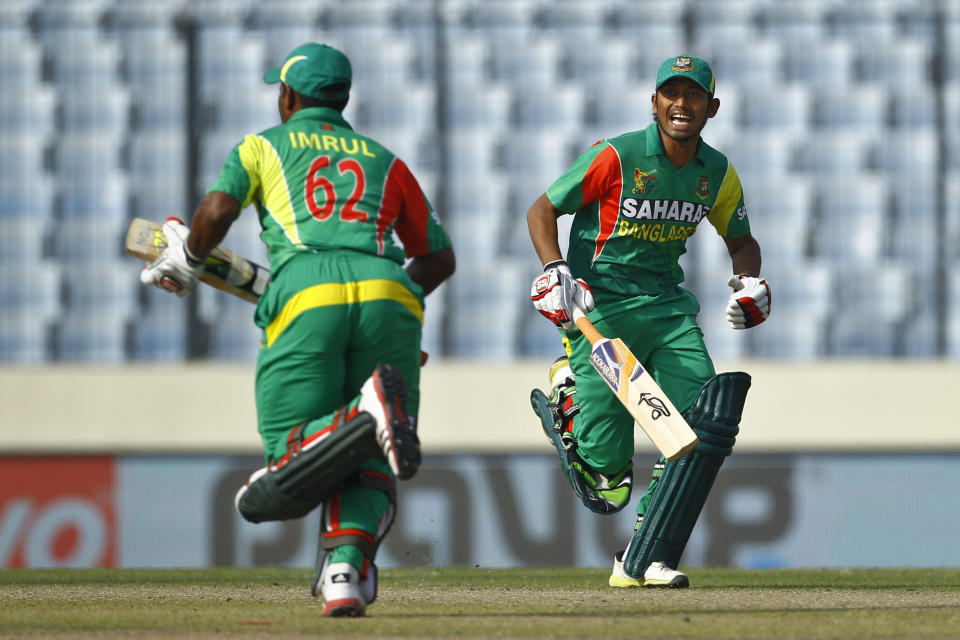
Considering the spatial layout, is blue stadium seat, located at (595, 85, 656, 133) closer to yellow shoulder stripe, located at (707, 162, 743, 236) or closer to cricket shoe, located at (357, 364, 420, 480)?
yellow shoulder stripe, located at (707, 162, 743, 236)

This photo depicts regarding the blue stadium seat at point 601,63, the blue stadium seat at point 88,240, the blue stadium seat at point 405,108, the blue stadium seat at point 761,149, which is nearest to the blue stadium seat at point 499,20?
the blue stadium seat at point 601,63

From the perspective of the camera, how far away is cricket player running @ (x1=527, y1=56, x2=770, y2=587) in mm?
4934

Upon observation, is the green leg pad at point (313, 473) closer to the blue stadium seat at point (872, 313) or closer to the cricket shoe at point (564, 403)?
the cricket shoe at point (564, 403)

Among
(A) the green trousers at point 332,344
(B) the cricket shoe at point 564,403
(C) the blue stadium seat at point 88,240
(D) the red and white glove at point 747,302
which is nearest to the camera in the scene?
(A) the green trousers at point 332,344

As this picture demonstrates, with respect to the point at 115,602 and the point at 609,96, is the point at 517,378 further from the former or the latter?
the point at 115,602

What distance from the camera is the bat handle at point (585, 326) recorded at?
4.83 meters

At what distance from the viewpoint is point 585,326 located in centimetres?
488

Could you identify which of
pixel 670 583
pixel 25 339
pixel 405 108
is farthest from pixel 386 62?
pixel 670 583

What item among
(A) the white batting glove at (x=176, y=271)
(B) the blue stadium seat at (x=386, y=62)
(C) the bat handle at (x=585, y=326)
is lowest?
(C) the bat handle at (x=585, y=326)

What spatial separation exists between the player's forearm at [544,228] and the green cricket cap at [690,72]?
0.54m

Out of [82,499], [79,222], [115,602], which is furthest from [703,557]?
[115,602]

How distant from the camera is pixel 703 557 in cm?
1064

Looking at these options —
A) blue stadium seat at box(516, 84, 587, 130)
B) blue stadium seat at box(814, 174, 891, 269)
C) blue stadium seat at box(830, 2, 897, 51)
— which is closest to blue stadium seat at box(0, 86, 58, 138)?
blue stadium seat at box(516, 84, 587, 130)

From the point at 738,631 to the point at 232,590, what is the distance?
2.12 m
